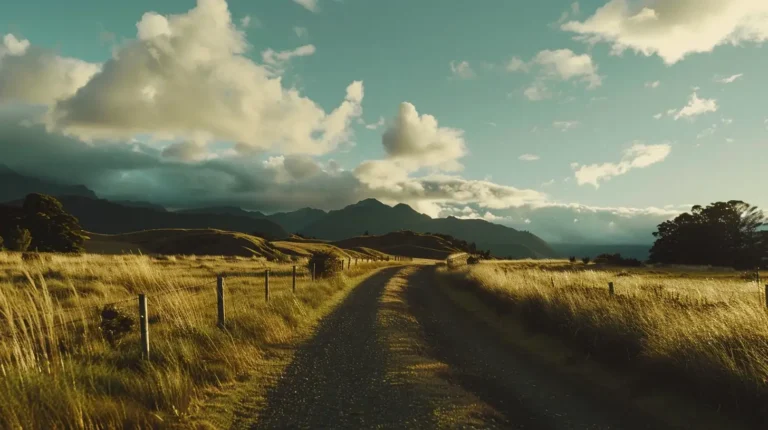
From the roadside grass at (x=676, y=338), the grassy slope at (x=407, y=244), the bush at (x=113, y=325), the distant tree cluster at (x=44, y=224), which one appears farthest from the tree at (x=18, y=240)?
the grassy slope at (x=407, y=244)

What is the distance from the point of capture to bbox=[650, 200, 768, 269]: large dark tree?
83.6 m

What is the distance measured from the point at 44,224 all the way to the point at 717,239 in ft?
381

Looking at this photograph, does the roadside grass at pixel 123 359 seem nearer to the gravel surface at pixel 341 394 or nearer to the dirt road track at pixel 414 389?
the gravel surface at pixel 341 394

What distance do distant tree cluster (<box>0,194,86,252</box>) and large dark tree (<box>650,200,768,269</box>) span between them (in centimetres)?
10659

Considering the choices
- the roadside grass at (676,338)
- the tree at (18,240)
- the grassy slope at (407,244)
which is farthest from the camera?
the grassy slope at (407,244)

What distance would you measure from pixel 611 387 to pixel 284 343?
7.65m

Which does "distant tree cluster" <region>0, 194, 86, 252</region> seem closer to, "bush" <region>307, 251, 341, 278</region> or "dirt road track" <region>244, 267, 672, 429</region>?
"bush" <region>307, 251, 341, 278</region>

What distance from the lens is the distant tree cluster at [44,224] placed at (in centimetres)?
5759

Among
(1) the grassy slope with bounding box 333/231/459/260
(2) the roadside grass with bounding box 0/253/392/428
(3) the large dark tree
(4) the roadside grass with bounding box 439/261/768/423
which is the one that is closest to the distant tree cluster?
(2) the roadside grass with bounding box 0/253/392/428

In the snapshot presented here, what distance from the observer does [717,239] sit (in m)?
85.4

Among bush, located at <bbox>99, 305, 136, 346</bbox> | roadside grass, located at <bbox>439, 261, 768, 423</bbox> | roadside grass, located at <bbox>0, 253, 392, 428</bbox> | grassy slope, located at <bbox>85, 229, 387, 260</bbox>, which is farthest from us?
grassy slope, located at <bbox>85, 229, 387, 260</bbox>

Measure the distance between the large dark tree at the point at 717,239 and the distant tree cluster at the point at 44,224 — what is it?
350 feet

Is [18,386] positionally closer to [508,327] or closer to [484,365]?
[484,365]

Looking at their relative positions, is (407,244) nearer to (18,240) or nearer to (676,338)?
(18,240)
